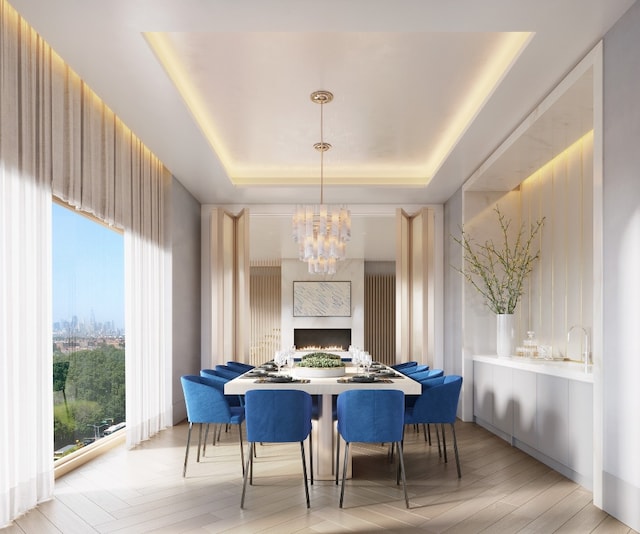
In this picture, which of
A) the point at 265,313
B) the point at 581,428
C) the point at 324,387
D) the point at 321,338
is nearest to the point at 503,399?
the point at 581,428

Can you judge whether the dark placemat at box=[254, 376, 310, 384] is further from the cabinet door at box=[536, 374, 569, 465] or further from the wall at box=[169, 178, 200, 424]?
the wall at box=[169, 178, 200, 424]

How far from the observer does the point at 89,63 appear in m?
3.49

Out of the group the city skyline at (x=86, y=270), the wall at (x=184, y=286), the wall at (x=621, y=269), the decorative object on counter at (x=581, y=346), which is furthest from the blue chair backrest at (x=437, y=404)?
the wall at (x=184, y=286)

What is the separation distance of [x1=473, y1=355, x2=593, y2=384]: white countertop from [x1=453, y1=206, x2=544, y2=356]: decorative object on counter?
273mm

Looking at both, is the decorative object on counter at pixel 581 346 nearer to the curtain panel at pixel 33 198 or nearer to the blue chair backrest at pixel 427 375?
the blue chair backrest at pixel 427 375

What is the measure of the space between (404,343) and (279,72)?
4.39m

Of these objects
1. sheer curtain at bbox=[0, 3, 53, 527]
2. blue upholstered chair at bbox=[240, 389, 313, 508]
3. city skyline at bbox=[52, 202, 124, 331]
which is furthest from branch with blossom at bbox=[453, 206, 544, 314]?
sheer curtain at bbox=[0, 3, 53, 527]

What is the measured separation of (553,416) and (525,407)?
551 mm

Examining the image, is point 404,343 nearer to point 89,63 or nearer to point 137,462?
point 137,462

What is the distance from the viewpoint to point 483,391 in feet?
20.0

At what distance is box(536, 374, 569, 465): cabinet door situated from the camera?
414 centimetres

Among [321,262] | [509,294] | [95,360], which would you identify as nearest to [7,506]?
[95,360]

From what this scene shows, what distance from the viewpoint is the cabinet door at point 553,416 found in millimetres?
4141

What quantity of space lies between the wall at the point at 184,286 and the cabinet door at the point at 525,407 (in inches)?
141
